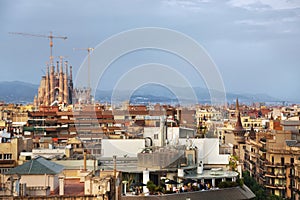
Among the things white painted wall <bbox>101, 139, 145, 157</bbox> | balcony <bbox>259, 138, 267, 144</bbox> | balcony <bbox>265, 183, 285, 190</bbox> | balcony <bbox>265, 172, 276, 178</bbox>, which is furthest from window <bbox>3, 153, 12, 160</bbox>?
balcony <bbox>259, 138, 267, 144</bbox>

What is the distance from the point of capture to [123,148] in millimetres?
47062

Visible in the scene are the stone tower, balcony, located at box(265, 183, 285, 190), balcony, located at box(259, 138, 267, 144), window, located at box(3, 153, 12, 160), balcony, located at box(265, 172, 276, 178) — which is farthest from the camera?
the stone tower

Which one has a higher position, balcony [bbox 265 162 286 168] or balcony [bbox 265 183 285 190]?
balcony [bbox 265 162 286 168]

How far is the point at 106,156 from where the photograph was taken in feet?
152

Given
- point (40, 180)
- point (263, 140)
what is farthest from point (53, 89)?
point (40, 180)

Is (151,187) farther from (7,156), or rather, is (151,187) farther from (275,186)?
(275,186)

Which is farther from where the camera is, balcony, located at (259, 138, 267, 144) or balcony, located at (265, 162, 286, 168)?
balcony, located at (259, 138, 267, 144)

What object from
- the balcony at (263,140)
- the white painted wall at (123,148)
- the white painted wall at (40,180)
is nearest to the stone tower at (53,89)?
the balcony at (263,140)

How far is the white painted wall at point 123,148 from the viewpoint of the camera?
4641 centimetres

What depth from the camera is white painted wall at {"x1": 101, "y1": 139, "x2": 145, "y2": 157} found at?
152 feet

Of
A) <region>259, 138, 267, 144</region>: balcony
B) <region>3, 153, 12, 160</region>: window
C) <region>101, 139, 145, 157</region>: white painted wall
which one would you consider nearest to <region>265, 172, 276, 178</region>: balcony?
<region>259, 138, 267, 144</region>: balcony

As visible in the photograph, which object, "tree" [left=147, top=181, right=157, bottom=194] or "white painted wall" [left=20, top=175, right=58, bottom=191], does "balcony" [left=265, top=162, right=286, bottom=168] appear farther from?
"white painted wall" [left=20, top=175, right=58, bottom=191]

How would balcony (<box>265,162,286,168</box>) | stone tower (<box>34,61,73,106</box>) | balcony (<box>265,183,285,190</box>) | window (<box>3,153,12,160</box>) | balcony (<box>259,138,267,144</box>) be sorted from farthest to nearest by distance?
stone tower (<box>34,61,73,106</box>), balcony (<box>259,138,267,144</box>), balcony (<box>265,162,286,168</box>), balcony (<box>265,183,285,190</box>), window (<box>3,153,12,160</box>)

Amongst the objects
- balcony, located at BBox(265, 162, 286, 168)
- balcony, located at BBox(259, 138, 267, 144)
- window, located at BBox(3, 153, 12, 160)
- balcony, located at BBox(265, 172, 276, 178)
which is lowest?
balcony, located at BBox(265, 172, 276, 178)
